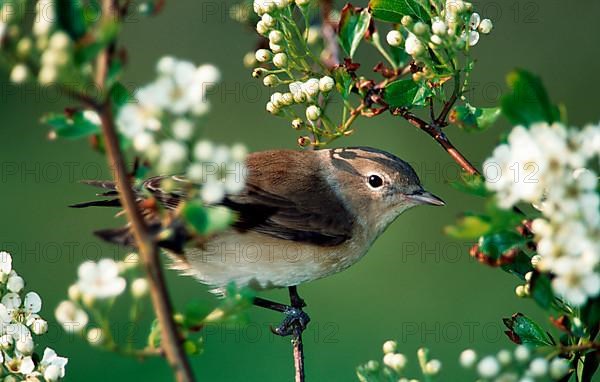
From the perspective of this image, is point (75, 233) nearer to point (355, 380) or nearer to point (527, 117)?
point (355, 380)

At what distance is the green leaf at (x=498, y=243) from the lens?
127 cm

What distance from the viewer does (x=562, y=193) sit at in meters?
1.01

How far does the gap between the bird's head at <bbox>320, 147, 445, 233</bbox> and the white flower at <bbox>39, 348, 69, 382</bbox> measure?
1.82 meters

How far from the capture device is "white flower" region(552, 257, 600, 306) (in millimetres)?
1010

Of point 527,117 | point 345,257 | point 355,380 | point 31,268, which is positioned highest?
point 527,117

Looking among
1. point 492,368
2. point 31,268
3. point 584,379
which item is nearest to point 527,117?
point 492,368

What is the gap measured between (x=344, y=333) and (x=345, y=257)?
1.83 metres

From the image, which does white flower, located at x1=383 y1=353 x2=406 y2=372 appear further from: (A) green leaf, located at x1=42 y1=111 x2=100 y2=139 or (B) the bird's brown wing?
(B) the bird's brown wing

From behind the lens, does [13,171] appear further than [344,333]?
Yes

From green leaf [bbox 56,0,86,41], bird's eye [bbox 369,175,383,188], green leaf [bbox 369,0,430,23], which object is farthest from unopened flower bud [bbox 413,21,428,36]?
bird's eye [bbox 369,175,383,188]

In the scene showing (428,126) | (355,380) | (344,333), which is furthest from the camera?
(344,333)

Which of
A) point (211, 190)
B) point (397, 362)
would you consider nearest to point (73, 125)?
point (211, 190)

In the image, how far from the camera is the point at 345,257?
3.07m

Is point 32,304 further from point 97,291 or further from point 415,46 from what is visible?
point 415,46
